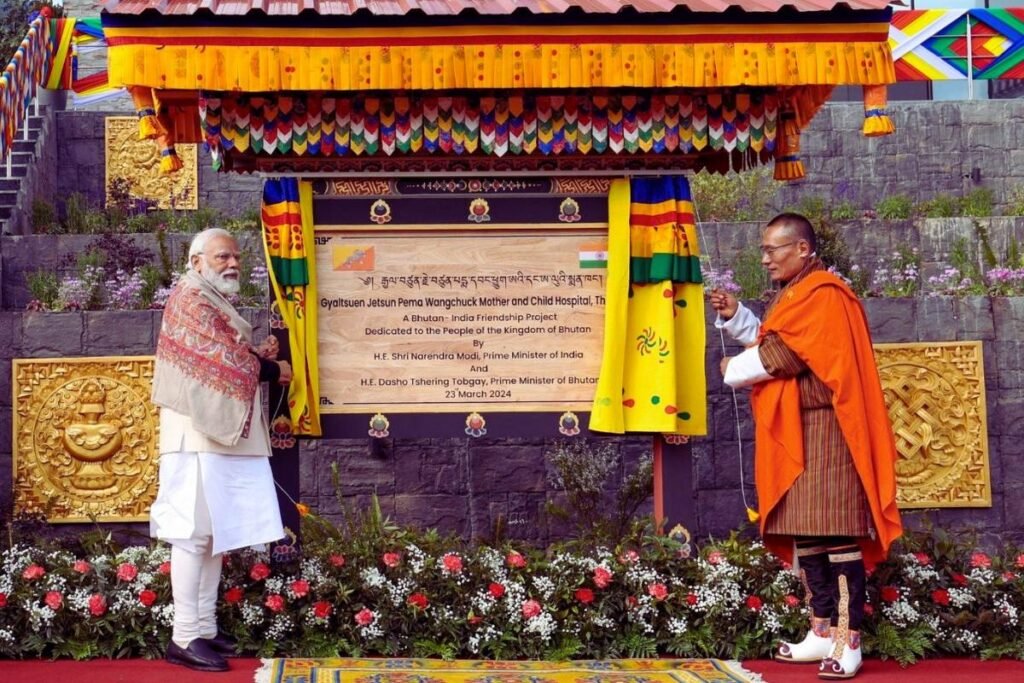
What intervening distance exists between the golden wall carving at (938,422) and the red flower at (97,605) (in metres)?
4.87

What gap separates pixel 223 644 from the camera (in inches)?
258

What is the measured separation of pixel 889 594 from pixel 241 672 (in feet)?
10.5

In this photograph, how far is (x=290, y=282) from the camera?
715 cm

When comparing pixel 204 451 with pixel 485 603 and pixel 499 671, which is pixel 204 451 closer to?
pixel 485 603

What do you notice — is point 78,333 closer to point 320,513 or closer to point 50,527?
point 50,527

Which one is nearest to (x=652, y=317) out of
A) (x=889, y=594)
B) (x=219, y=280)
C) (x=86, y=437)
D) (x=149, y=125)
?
(x=889, y=594)

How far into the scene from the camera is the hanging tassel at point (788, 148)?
755 cm

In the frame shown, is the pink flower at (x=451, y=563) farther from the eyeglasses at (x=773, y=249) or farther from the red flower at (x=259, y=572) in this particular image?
the eyeglasses at (x=773, y=249)

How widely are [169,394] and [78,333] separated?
2.55 meters

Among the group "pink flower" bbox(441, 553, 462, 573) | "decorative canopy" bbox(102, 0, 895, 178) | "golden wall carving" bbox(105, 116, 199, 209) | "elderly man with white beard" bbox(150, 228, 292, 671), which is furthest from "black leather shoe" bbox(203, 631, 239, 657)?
"golden wall carving" bbox(105, 116, 199, 209)

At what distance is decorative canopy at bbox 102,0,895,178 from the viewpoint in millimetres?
6453

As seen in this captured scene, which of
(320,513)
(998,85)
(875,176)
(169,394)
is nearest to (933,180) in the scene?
(875,176)

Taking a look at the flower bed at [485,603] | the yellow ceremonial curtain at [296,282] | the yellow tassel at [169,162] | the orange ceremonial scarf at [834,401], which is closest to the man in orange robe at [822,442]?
the orange ceremonial scarf at [834,401]

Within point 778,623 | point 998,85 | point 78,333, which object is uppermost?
point 998,85
